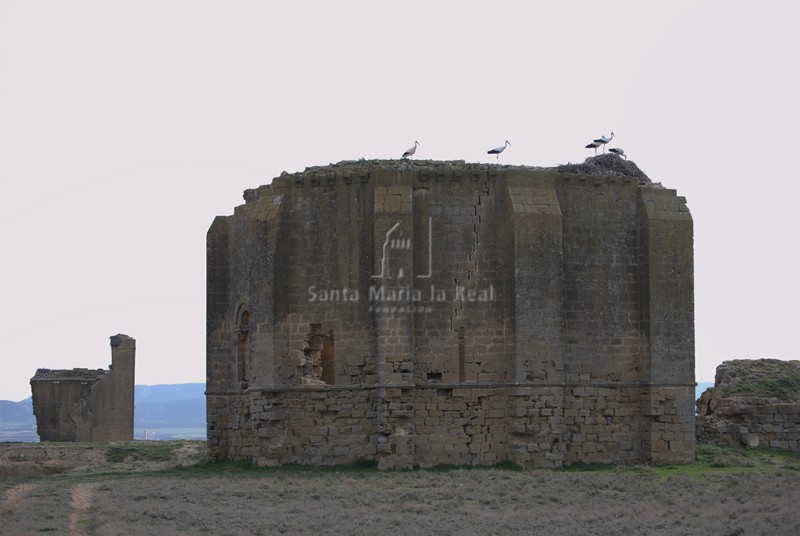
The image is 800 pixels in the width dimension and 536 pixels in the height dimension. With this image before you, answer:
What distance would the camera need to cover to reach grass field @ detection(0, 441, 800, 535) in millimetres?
20422

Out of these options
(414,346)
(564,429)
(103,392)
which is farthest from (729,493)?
(103,392)

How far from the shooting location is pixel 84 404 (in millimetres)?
40406

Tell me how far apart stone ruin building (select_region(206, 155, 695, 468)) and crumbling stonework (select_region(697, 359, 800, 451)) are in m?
2.44

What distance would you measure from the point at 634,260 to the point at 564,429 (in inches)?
142

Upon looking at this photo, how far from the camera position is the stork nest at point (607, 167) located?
2878 cm

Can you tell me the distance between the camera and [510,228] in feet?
87.3

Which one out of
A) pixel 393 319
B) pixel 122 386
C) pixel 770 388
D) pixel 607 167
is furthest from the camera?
pixel 122 386

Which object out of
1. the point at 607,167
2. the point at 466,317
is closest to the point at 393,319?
the point at 466,317

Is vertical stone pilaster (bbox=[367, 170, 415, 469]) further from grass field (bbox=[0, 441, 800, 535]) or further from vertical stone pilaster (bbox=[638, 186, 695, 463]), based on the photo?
vertical stone pilaster (bbox=[638, 186, 695, 463])

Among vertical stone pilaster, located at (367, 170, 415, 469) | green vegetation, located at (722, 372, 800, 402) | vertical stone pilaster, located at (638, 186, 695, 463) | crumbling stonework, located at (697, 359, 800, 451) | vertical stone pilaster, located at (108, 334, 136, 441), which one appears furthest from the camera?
vertical stone pilaster, located at (108, 334, 136, 441)

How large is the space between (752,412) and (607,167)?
5974 millimetres

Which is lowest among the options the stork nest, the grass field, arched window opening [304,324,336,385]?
the grass field

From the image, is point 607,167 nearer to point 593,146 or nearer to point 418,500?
point 593,146

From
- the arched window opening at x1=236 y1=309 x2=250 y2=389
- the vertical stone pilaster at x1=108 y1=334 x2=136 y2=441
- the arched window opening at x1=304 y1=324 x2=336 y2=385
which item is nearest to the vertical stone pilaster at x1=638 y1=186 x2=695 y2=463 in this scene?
the arched window opening at x1=304 y1=324 x2=336 y2=385
